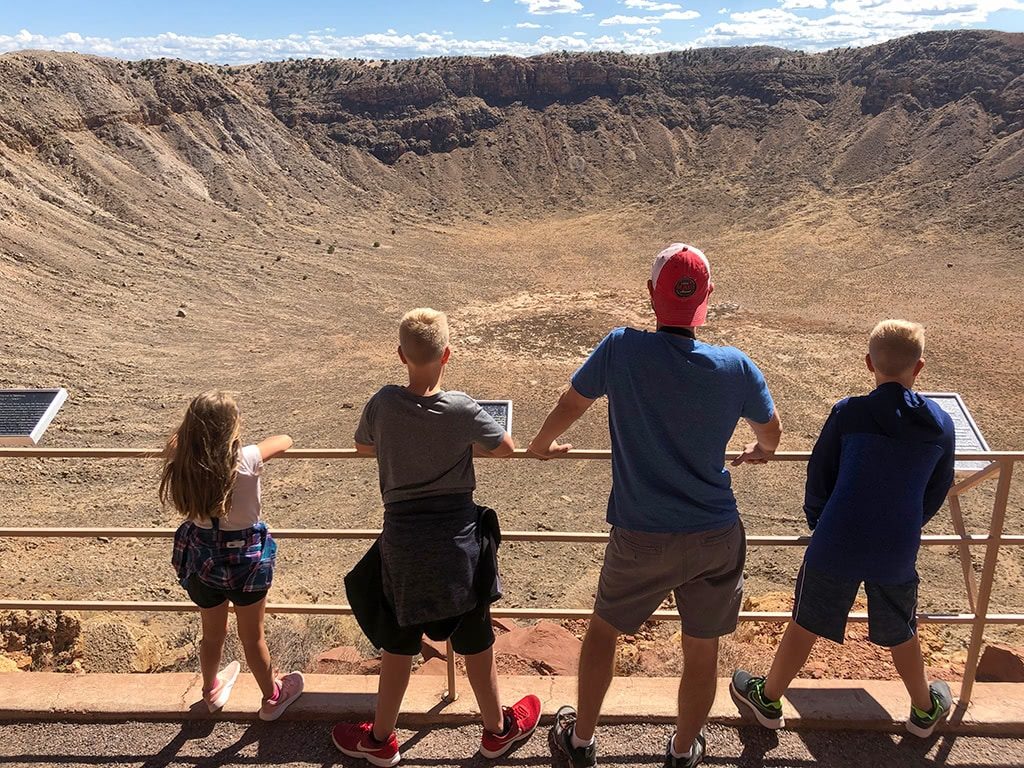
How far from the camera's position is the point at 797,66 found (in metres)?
49.5

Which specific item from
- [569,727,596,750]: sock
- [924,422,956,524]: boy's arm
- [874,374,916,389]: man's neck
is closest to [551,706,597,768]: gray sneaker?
[569,727,596,750]: sock

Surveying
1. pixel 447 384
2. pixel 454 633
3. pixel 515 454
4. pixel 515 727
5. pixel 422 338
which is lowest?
pixel 447 384

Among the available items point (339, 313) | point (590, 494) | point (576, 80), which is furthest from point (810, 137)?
point (590, 494)

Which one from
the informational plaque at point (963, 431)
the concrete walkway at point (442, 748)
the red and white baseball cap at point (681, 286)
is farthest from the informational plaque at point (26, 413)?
the informational plaque at point (963, 431)

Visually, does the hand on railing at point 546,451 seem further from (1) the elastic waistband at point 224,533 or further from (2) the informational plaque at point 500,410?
(1) the elastic waistband at point 224,533

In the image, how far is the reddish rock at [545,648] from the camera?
15.4ft

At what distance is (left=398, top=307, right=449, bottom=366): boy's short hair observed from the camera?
2.57 metres

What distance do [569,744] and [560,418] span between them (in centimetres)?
133

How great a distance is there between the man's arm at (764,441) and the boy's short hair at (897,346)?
0.42m

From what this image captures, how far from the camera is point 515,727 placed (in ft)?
10.2

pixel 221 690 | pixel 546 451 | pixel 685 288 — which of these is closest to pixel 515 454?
pixel 546 451

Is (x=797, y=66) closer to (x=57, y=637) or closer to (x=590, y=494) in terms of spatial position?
(x=590, y=494)

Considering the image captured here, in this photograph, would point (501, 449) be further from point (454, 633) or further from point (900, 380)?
point (900, 380)

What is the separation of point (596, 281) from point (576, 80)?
1098 inches
